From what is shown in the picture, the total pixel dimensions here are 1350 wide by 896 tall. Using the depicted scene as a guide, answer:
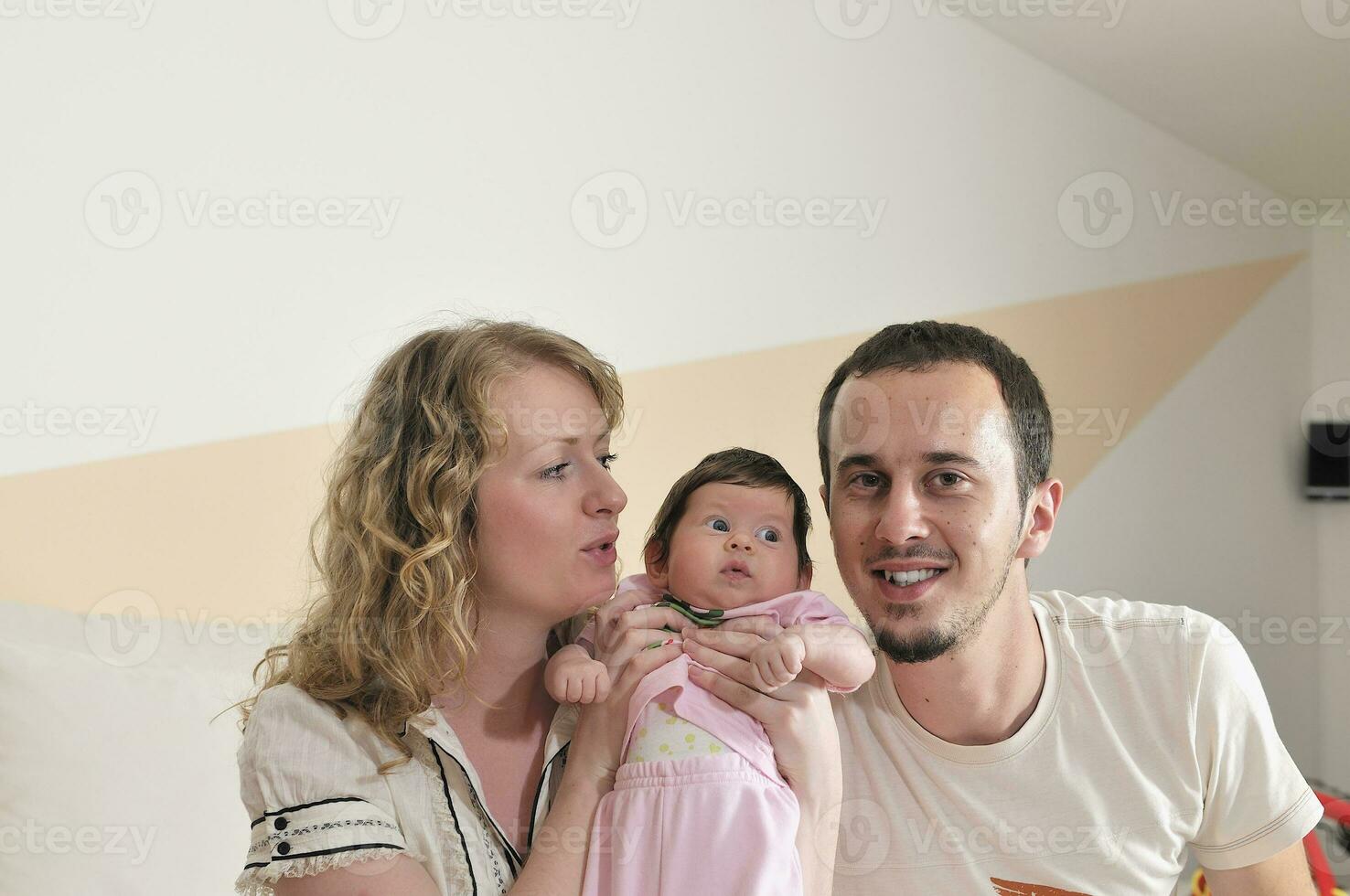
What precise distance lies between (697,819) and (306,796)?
19.0 inches

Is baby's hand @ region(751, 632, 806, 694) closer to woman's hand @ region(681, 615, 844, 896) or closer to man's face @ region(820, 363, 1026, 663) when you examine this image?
woman's hand @ region(681, 615, 844, 896)

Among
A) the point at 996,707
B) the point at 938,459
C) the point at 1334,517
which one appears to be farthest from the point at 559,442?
the point at 1334,517

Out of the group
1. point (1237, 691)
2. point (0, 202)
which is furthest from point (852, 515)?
point (0, 202)

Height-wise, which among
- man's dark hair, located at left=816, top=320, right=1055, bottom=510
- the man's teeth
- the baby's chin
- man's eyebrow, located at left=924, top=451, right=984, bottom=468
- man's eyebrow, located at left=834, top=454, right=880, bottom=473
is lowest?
the baby's chin

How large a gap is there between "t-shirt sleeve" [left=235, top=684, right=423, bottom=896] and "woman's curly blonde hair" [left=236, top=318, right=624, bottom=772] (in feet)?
0.13

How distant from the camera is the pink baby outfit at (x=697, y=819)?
1.39 m

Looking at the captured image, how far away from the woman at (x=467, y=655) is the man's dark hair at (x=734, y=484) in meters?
0.13

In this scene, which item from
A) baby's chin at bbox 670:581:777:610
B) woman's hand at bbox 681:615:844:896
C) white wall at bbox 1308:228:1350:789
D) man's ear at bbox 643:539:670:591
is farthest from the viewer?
white wall at bbox 1308:228:1350:789

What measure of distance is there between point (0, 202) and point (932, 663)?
1.80 meters

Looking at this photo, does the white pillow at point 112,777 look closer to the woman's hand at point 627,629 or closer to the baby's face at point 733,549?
the woman's hand at point 627,629

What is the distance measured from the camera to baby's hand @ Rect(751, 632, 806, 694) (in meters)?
1.45

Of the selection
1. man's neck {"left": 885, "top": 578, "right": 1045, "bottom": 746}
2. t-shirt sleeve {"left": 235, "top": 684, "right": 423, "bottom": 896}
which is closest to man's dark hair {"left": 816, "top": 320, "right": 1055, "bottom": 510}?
man's neck {"left": 885, "top": 578, "right": 1045, "bottom": 746}

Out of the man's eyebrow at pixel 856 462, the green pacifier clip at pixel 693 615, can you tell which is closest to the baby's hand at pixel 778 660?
the green pacifier clip at pixel 693 615

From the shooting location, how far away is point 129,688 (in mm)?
1894
